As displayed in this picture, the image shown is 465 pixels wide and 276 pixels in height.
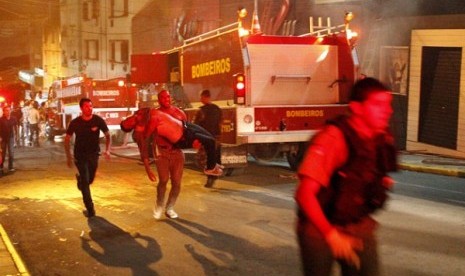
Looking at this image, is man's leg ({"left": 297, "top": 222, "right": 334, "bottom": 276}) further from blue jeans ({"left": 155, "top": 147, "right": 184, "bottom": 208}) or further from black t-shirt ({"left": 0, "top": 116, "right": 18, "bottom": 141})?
black t-shirt ({"left": 0, "top": 116, "right": 18, "bottom": 141})

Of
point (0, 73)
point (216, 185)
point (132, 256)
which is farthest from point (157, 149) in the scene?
point (0, 73)

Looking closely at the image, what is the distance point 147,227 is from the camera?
7.30 m

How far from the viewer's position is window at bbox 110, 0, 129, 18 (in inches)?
1609

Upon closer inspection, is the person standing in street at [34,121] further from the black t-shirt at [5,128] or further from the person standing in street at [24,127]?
the black t-shirt at [5,128]

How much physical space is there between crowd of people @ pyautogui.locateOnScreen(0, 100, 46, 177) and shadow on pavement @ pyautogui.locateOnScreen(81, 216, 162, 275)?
701 centimetres

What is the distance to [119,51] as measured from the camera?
41.6 m

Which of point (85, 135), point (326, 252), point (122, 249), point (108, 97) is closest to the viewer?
point (326, 252)

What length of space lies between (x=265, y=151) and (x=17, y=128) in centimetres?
1405

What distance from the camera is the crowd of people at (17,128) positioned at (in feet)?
44.0

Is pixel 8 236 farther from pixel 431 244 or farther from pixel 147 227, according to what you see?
pixel 431 244

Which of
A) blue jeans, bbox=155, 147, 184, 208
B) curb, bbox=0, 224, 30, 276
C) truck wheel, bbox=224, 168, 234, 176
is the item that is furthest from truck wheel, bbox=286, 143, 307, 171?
curb, bbox=0, 224, 30, 276

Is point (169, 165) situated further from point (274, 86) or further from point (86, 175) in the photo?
point (274, 86)

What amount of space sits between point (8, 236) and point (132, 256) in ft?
6.74

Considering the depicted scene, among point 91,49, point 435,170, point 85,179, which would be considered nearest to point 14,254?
point 85,179
